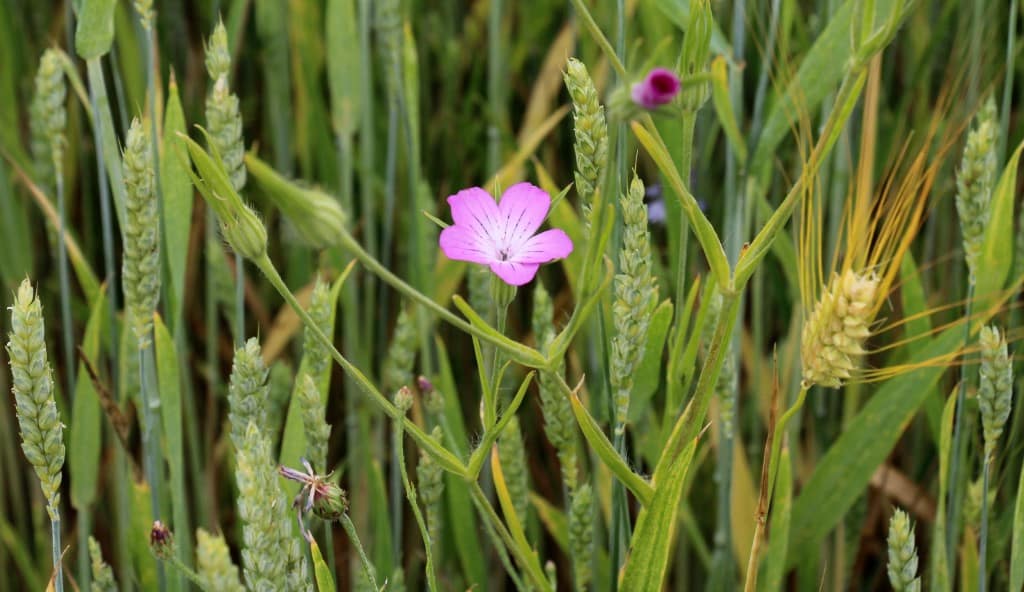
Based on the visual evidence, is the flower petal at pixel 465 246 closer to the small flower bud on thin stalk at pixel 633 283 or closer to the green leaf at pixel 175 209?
the small flower bud on thin stalk at pixel 633 283

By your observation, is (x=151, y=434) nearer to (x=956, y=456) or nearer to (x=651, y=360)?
(x=651, y=360)

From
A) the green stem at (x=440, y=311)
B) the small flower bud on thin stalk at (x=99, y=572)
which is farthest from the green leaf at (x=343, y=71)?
the green stem at (x=440, y=311)

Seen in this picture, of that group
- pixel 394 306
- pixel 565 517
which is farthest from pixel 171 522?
pixel 394 306

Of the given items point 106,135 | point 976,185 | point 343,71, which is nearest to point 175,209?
point 106,135

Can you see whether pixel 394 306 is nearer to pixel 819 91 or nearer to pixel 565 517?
pixel 565 517

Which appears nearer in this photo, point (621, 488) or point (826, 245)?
point (621, 488)
